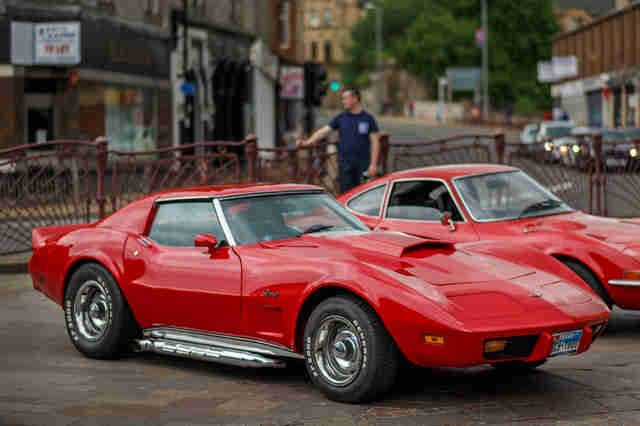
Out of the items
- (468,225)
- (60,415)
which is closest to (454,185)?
(468,225)

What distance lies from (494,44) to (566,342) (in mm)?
92332

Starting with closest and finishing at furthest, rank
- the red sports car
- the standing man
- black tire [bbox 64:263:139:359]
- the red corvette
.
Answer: the red corvette, black tire [bbox 64:263:139:359], the red sports car, the standing man

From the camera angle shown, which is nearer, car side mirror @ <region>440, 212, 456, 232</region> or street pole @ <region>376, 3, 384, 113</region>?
car side mirror @ <region>440, 212, 456, 232</region>

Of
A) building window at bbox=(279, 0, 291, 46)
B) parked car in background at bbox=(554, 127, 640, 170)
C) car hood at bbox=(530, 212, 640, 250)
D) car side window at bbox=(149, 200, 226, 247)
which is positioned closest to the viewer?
car side window at bbox=(149, 200, 226, 247)

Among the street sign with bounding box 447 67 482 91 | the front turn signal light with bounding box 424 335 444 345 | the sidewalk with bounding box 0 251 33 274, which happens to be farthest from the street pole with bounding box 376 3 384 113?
the front turn signal light with bounding box 424 335 444 345

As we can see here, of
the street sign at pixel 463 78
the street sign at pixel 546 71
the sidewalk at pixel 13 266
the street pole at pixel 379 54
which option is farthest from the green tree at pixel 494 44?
the sidewalk at pixel 13 266

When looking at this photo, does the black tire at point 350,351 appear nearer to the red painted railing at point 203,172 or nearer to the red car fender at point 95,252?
the red car fender at point 95,252

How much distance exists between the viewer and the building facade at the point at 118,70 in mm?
23719

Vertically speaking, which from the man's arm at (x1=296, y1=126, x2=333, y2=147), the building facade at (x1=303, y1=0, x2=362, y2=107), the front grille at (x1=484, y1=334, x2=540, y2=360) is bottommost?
the front grille at (x1=484, y1=334, x2=540, y2=360)

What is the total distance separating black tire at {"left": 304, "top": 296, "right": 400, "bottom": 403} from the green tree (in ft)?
295

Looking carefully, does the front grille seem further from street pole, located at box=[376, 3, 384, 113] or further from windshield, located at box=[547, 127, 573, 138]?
street pole, located at box=[376, 3, 384, 113]

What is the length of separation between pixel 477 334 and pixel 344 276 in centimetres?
86

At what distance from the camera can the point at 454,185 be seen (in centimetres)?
970

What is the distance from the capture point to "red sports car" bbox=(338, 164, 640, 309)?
8305 mm
